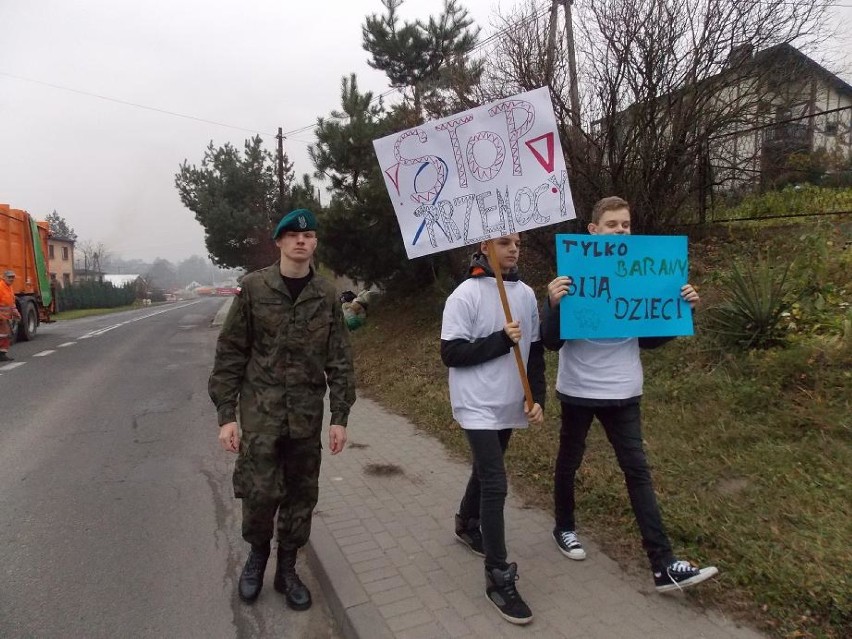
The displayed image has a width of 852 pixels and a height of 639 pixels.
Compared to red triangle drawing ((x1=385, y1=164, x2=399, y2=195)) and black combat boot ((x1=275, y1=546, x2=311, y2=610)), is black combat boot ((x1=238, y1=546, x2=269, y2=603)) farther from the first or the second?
red triangle drawing ((x1=385, y1=164, x2=399, y2=195))

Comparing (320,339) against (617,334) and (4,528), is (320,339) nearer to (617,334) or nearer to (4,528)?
(617,334)

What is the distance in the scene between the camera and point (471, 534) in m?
3.68

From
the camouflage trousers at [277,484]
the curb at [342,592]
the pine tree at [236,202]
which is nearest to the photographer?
the curb at [342,592]

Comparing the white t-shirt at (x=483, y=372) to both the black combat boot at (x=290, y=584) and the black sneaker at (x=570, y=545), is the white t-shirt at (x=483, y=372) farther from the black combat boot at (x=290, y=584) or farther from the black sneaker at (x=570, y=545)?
the black combat boot at (x=290, y=584)

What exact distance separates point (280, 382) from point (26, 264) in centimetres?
1771

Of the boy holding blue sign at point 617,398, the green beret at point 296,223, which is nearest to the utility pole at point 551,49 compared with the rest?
the boy holding blue sign at point 617,398

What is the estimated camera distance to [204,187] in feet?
92.5

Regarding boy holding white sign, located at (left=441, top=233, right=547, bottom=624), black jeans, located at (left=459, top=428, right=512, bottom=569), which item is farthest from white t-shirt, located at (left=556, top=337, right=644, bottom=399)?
black jeans, located at (left=459, top=428, right=512, bottom=569)

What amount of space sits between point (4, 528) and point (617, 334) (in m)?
4.35

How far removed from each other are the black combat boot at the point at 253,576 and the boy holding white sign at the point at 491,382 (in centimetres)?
121

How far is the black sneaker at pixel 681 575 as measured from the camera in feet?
9.53

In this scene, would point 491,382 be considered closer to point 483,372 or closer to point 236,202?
point 483,372

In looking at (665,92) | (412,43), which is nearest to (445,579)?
(665,92)

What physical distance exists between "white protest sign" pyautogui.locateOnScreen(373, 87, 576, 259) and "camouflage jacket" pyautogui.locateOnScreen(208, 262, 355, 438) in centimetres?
75
